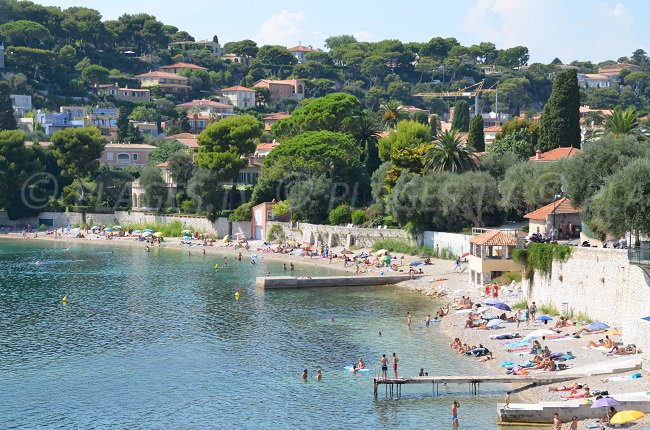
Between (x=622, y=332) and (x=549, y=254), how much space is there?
8275 mm

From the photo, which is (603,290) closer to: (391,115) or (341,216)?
(341,216)

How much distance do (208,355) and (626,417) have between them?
20097mm

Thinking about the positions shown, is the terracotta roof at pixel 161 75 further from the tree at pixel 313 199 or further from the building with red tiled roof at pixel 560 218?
the building with red tiled roof at pixel 560 218

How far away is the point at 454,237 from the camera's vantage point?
218 feet

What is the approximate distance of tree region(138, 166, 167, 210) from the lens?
3937 inches

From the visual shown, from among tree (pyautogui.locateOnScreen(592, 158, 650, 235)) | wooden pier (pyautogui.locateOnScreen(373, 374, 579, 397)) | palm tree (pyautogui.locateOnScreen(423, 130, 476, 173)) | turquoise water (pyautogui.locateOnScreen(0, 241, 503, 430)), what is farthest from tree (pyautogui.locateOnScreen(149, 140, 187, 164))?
wooden pier (pyautogui.locateOnScreen(373, 374, 579, 397))

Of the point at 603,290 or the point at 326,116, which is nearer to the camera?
the point at 603,290

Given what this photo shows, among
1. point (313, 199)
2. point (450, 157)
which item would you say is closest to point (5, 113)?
point (313, 199)

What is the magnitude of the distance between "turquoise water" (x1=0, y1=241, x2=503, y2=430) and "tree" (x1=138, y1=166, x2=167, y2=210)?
30.7 m

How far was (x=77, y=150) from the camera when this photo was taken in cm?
10312

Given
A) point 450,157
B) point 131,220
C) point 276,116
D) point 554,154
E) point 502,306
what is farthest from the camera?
point 276,116

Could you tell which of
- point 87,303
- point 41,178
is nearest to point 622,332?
point 87,303

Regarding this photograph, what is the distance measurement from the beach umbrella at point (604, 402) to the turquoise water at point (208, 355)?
3.57m

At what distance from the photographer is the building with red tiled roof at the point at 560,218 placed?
56719mm
